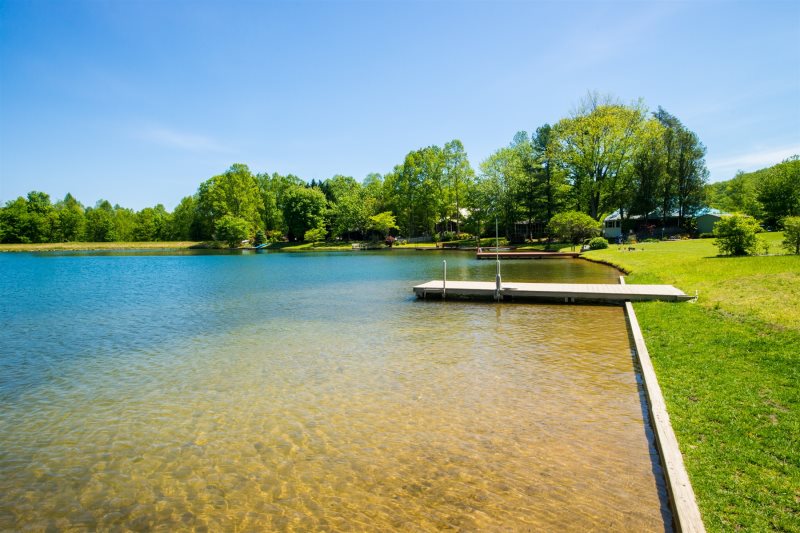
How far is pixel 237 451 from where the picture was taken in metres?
6.88

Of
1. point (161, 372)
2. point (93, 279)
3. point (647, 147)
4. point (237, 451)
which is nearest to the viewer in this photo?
point (237, 451)

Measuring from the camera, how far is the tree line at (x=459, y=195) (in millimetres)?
56562

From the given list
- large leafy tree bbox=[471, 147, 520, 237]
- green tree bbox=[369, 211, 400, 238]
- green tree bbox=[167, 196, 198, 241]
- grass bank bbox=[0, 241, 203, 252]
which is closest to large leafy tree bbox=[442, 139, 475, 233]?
large leafy tree bbox=[471, 147, 520, 237]

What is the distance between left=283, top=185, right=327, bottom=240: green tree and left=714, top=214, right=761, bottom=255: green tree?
243 feet

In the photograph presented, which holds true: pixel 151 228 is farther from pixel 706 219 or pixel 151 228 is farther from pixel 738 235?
pixel 738 235

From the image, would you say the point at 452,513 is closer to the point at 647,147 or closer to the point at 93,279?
the point at 93,279

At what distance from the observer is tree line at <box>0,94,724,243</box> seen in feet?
186

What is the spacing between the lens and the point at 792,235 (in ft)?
72.3

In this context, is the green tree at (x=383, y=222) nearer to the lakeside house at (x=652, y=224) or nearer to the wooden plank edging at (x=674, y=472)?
the lakeside house at (x=652, y=224)

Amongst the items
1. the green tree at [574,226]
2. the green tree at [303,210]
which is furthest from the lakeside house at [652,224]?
the green tree at [303,210]

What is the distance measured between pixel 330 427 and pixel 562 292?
13.9 meters

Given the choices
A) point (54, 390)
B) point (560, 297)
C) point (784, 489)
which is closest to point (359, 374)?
point (54, 390)

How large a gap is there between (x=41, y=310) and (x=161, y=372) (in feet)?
46.7

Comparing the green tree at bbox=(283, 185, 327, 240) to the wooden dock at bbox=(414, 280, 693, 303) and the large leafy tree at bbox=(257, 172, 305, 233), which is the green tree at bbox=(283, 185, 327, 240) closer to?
the large leafy tree at bbox=(257, 172, 305, 233)
